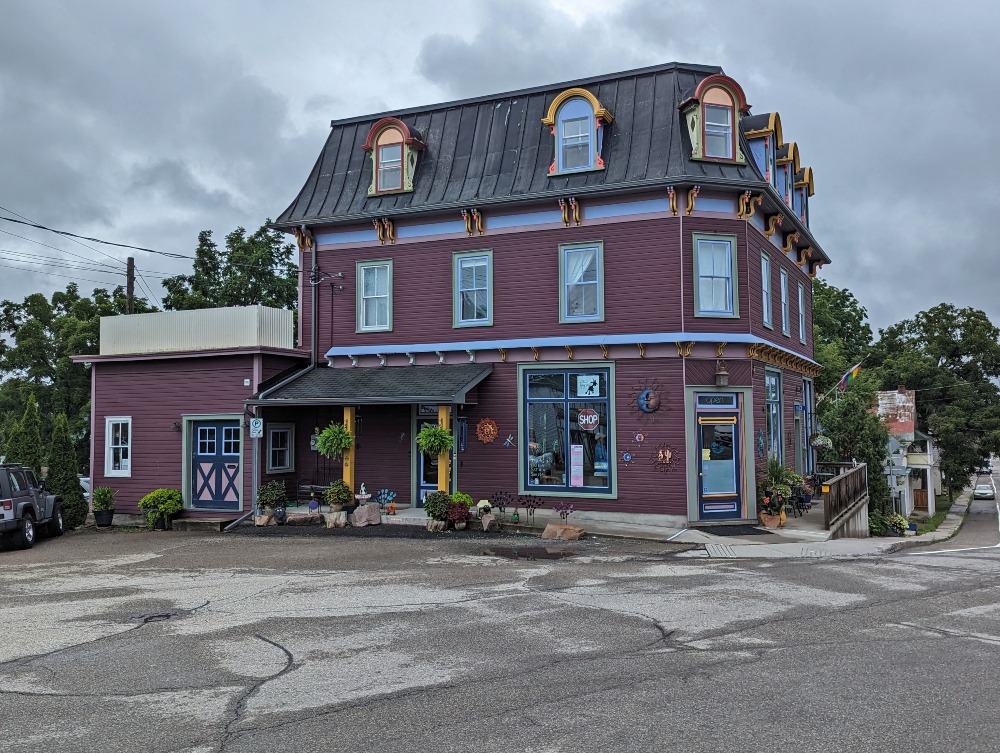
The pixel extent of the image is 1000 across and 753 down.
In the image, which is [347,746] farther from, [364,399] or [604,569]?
→ [364,399]

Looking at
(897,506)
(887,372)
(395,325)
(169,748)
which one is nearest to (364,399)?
(395,325)

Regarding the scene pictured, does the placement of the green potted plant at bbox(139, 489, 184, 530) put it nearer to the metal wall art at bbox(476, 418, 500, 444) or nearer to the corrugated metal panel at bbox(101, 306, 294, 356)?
A: the corrugated metal panel at bbox(101, 306, 294, 356)

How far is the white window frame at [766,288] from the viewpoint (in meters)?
20.1

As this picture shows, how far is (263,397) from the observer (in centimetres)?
2034

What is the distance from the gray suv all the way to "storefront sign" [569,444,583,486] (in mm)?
11774

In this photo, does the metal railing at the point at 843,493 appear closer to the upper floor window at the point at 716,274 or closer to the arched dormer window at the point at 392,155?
the upper floor window at the point at 716,274

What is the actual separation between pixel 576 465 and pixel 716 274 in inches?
202

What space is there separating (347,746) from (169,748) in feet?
3.87

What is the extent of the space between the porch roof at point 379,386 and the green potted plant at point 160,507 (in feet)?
10.8

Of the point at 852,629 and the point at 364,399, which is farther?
the point at 364,399

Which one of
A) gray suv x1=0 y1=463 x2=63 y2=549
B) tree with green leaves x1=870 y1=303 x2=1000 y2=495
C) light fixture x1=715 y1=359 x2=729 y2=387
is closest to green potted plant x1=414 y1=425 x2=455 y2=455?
light fixture x1=715 y1=359 x2=729 y2=387

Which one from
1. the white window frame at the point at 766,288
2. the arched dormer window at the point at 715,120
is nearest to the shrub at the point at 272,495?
the white window frame at the point at 766,288

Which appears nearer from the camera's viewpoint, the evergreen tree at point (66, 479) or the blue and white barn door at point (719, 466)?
the blue and white barn door at point (719, 466)

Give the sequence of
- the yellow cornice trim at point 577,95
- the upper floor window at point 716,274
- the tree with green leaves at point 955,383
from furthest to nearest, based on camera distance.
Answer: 1. the tree with green leaves at point 955,383
2. the yellow cornice trim at point 577,95
3. the upper floor window at point 716,274
